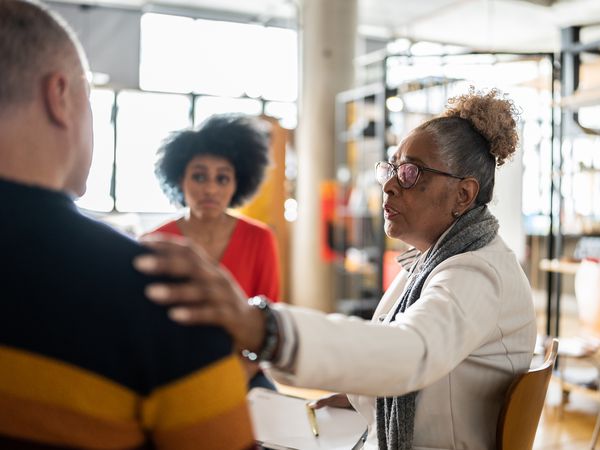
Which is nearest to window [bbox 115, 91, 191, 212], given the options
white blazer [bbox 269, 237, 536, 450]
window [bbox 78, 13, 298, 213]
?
window [bbox 78, 13, 298, 213]

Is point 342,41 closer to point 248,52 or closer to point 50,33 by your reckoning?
point 248,52

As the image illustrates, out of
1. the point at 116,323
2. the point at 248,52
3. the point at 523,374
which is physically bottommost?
the point at 523,374

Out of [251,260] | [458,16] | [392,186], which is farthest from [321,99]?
[392,186]

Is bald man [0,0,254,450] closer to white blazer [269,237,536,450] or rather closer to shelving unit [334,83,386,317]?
white blazer [269,237,536,450]

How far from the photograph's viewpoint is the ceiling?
8891mm

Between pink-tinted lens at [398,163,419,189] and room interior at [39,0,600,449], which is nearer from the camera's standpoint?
pink-tinted lens at [398,163,419,189]

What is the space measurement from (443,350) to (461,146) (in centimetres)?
65

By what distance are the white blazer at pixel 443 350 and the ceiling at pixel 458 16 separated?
714 cm

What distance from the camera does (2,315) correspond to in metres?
0.72

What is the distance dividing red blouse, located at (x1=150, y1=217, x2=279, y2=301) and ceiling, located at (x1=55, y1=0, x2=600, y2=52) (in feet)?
19.5

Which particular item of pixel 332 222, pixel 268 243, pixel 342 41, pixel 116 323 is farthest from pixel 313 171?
pixel 116 323

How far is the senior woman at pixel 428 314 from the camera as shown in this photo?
2.81 feet

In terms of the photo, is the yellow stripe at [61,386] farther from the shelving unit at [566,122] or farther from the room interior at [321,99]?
the room interior at [321,99]

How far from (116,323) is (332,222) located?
684 cm
